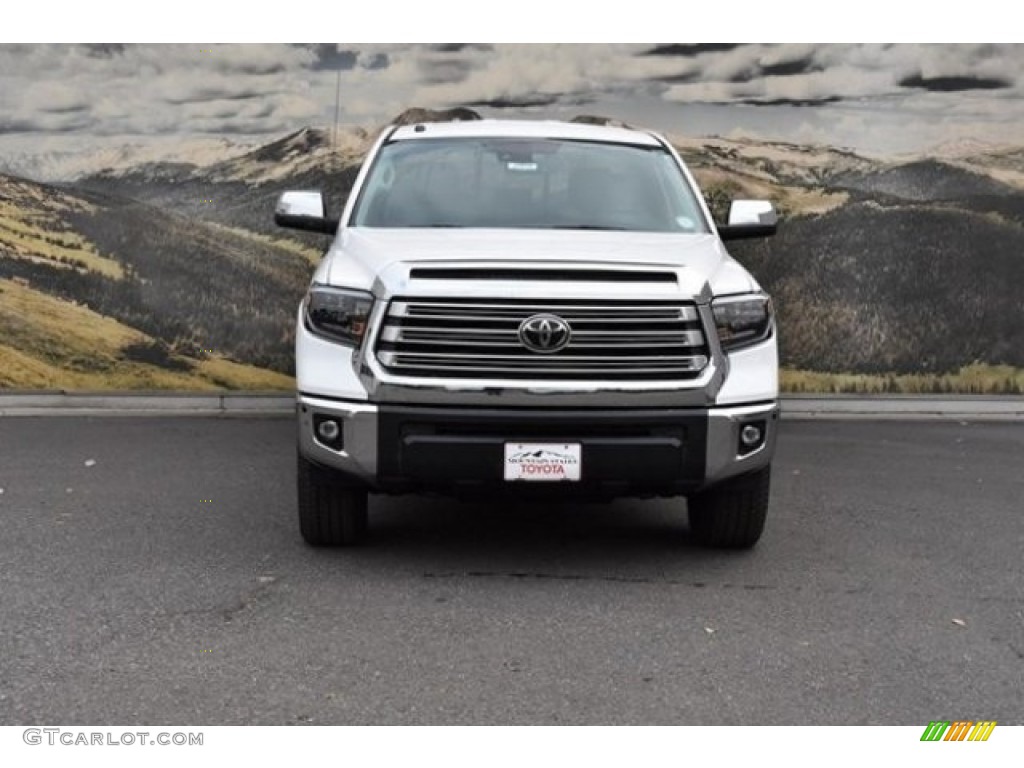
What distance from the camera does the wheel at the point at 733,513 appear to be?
564 centimetres

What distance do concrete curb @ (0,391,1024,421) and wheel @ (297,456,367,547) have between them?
16.8ft

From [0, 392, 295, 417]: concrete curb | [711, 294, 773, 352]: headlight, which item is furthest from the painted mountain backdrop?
[711, 294, 773, 352]: headlight

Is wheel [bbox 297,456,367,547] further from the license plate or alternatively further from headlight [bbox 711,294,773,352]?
headlight [bbox 711,294,773,352]

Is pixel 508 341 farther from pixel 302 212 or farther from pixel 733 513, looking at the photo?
pixel 302 212

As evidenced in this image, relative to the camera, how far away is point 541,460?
5160 mm

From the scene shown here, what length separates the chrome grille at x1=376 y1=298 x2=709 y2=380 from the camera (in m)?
5.17

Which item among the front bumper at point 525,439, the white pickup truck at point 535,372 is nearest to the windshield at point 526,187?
the white pickup truck at point 535,372

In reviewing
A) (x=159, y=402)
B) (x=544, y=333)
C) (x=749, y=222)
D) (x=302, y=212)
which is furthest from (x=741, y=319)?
(x=159, y=402)

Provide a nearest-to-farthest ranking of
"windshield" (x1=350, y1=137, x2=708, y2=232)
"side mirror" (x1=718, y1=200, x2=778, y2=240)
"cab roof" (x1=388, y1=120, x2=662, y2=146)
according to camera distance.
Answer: "windshield" (x1=350, y1=137, x2=708, y2=232) < "side mirror" (x1=718, y1=200, x2=778, y2=240) < "cab roof" (x1=388, y1=120, x2=662, y2=146)

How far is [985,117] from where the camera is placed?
37.8 feet

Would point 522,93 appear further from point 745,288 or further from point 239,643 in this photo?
point 239,643

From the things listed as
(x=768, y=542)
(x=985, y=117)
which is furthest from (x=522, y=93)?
(x=768, y=542)
